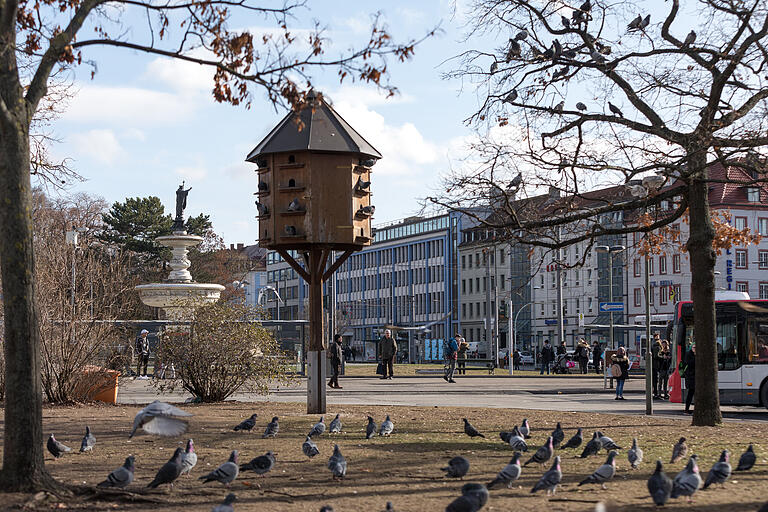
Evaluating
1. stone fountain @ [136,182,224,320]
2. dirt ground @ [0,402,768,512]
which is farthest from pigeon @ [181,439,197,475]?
stone fountain @ [136,182,224,320]

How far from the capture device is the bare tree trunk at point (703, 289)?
18172mm

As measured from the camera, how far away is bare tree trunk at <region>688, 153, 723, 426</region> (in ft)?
59.6

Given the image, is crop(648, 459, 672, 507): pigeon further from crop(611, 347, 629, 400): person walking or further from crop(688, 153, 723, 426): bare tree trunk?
crop(611, 347, 629, 400): person walking

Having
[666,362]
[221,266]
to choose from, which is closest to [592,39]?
[666,362]

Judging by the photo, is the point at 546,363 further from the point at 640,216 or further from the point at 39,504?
the point at 39,504

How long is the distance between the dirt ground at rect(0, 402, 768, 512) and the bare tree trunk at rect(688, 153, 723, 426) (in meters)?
0.79

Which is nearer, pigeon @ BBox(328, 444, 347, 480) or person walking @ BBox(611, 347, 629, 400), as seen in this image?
pigeon @ BBox(328, 444, 347, 480)

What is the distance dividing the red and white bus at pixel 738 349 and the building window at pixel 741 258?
222ft

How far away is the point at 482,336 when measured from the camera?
12506cm

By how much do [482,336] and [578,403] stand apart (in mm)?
97491

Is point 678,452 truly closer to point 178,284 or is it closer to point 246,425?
point 246,425

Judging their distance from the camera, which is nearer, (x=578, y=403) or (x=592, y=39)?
(x=592, y=39)

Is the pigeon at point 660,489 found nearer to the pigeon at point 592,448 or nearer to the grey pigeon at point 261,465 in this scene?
the pigeon at point 592,448

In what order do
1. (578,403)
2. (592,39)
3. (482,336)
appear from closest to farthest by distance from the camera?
(592,39)
(578,403)
(482,336)
